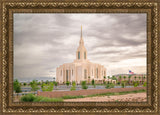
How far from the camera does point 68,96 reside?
923cm

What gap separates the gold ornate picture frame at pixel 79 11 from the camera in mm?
7664

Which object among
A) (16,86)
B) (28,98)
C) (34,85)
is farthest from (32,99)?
(34,85)

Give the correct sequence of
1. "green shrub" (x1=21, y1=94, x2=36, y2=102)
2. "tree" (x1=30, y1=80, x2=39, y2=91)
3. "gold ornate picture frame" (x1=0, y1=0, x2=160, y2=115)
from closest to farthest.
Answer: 1. "gold ornate picture frame" (x1=0, y1=0, x2=160, y2=115)
2. "green shrub" (x1=21, y1=94, x2=36, y2=102)
3. "tree" (x1=30, y1=80, x2=39, y2=91)

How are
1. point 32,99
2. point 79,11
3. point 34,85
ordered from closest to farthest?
point 79,11 < point 32,99 < point 34,85

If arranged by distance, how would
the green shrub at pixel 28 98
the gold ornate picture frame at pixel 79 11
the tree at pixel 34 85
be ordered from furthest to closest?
the tree at pixel 34 85 < the green shrub at pixel 28 98 < the gold ornate picture frame at pixel 79 11

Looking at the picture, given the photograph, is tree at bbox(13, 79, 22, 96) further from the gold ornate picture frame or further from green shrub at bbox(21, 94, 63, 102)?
green shrub at bbox(21, 94, 63, 102)

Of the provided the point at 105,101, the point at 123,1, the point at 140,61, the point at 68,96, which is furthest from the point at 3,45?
the point at 140,61

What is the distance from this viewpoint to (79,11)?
805cm

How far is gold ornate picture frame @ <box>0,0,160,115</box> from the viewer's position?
766 cm

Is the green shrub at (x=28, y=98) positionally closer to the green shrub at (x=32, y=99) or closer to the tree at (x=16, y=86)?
the green shrub at (x=32, y=99)

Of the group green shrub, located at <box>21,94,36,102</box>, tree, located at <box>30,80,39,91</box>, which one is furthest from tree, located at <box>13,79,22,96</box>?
tree, located at <box>30,80,39,91</box>

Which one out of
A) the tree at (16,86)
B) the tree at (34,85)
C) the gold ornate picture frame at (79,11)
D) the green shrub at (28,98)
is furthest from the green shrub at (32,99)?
the tree at (34,85)

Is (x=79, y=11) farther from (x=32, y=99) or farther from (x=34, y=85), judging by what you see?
(x=32, y=99)

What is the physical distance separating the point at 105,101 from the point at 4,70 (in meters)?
5.10
